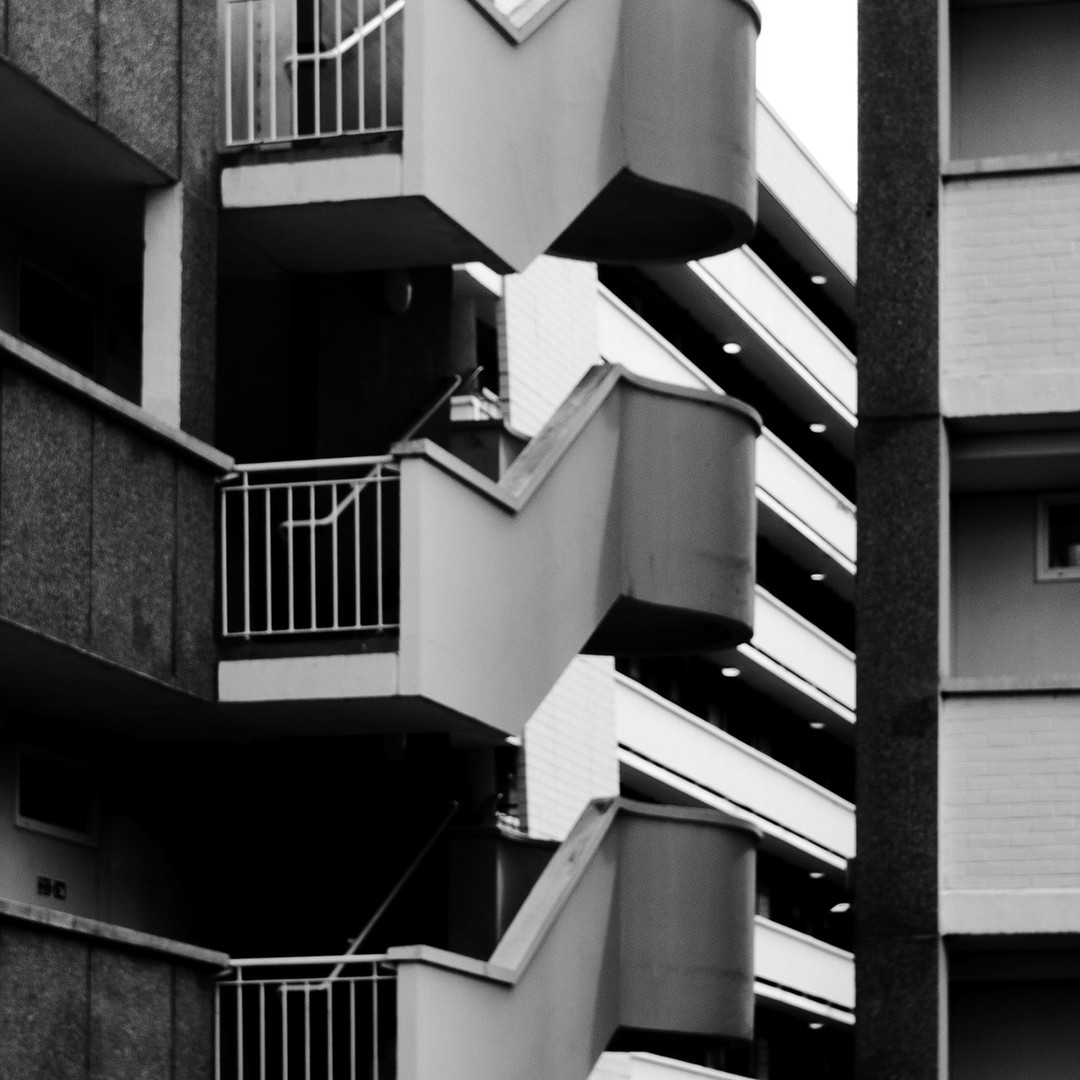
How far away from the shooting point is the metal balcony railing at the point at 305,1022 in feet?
55.1

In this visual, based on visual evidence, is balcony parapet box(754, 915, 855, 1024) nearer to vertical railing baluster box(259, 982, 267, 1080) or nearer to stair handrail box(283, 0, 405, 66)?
stair handrail box(283, 0, 405, 66)

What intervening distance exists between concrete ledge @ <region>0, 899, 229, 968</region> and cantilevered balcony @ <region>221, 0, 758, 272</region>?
4.02 meters

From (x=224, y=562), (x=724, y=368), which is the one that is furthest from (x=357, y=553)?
(x=724, y=368)

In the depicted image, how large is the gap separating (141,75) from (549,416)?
16426 mm

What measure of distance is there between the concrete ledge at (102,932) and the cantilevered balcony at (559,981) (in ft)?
1.09

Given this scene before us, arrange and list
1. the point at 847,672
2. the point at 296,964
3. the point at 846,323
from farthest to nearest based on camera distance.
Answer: the point at 846,323 → the point at 847,672 → the point at 296,964

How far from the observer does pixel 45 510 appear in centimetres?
1545

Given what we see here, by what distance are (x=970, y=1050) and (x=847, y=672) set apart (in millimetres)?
35945

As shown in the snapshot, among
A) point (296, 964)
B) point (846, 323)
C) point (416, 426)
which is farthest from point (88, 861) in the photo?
point (846, 323)

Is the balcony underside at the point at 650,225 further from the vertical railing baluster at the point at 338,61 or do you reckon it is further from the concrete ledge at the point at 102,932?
the concrete ledge at the point at 102,932

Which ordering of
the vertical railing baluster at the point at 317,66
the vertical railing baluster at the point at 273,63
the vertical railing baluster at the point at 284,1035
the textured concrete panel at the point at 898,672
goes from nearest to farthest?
1. the vertical railing baluster at the point at 284,1035
2. the textured concrete panel at the point at 898,672
3. the vertical railing baluster at the point at 317,66
4. the vertical railing baluster at the point at 273,63

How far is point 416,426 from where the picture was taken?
19578 millimetres

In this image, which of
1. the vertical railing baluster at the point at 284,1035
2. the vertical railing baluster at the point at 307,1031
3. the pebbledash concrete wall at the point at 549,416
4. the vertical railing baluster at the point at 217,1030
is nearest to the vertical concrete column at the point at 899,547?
the vertical railing baluster at the point at 307,1031

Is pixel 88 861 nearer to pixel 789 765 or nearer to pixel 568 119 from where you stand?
pixel 568 119
